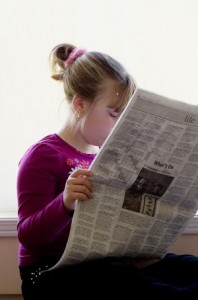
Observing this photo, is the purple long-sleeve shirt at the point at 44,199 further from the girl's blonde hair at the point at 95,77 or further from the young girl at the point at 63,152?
the girl's blonde hair at the point at 95,77

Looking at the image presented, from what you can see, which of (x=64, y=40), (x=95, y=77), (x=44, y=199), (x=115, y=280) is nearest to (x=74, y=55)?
(x=95, y=77)

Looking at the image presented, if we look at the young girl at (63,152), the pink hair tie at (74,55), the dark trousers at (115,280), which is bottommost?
the dark trousers at (115,280)

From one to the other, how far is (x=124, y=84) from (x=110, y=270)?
44 cm

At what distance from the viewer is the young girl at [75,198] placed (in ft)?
2.68

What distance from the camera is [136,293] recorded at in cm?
78

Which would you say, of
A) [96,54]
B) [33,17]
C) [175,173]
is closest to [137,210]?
[175,173]

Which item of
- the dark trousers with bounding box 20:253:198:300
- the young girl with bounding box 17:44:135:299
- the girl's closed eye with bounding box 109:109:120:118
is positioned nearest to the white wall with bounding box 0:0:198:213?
the young girl with bounding box 17:44:135:299

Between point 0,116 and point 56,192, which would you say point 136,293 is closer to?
point 56,192

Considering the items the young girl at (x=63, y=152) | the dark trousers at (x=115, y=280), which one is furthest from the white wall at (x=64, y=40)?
the dark trousers at (x=115, y=280)

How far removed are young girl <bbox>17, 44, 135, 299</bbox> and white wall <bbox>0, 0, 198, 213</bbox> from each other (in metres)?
0.21

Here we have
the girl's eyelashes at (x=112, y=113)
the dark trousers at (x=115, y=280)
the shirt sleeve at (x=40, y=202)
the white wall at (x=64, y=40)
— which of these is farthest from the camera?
the white wall at (x=64, y=40)

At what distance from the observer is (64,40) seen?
1337 mm

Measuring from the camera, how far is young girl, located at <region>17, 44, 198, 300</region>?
32.1 inches

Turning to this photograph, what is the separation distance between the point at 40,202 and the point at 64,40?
1.92 feet
